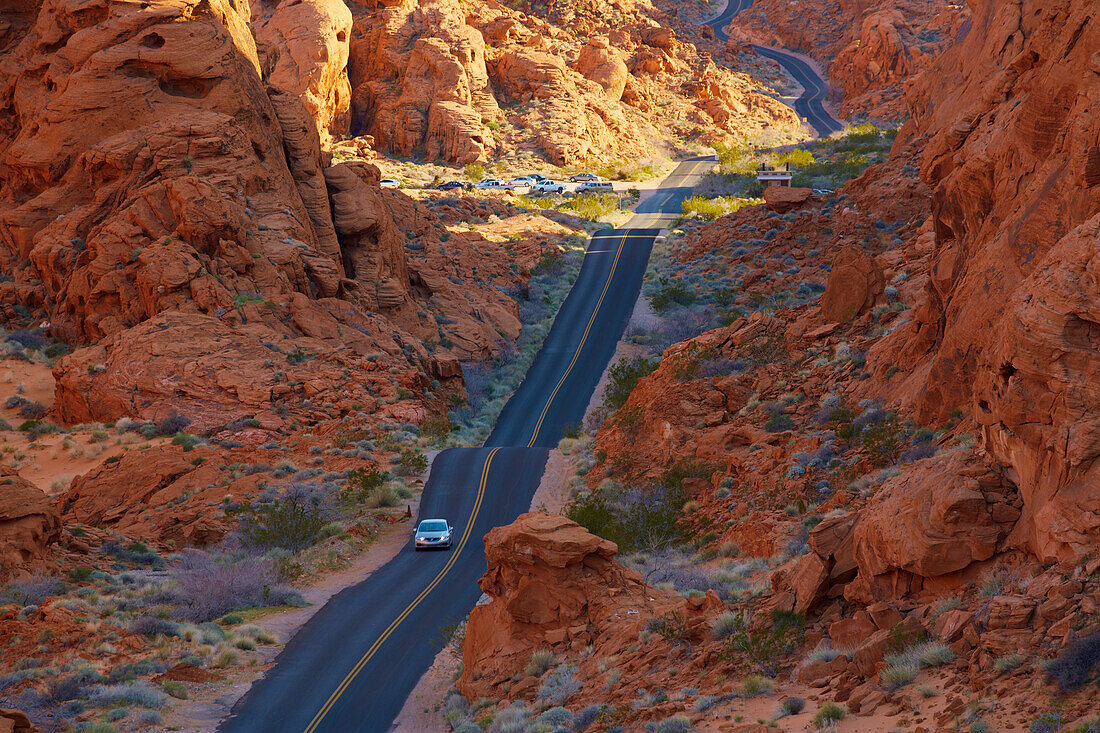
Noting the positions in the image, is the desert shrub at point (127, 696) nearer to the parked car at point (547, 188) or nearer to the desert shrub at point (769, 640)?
the desert shrub at point (769, 640)

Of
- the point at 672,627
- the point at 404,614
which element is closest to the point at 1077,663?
the point at 672,627

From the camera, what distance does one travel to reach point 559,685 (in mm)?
15188

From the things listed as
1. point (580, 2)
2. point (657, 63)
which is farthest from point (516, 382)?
point (580, 2)

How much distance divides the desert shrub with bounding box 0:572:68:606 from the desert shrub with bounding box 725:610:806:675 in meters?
16.0

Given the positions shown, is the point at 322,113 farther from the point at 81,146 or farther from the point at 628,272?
the point at 81,146

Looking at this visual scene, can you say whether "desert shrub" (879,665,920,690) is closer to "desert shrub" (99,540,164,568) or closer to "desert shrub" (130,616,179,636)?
"desert shrub" (130,616,179,636)

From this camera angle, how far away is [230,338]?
36219 millimetres

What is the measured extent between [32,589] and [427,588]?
9714mm

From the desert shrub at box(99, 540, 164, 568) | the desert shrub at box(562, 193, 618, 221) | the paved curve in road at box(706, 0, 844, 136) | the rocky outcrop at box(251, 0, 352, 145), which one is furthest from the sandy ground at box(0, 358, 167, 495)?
the paved curve in road at box(706, 0, 844, 136)

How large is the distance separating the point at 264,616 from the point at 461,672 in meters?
7.12

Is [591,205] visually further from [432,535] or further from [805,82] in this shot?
[805,82]

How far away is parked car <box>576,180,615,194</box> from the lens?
80688 mm

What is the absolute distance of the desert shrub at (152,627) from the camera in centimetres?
2033

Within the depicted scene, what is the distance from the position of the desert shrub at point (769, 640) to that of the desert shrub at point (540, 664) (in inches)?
149
